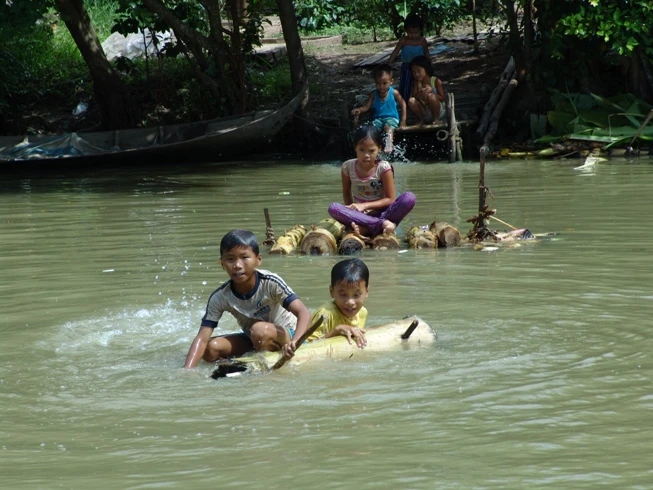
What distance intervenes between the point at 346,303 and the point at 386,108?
30.3ft


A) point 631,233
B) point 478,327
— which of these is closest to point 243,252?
point 478,327

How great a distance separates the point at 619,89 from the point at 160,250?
917 centimetres

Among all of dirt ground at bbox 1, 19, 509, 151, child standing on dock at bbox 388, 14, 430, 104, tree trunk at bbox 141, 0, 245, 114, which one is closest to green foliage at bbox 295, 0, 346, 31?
dirt ground at bbox 1, 19, 509, 151

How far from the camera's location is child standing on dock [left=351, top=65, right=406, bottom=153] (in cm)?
1405

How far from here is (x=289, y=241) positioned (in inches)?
334

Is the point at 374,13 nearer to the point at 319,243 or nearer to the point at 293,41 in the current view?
the point at 293,41

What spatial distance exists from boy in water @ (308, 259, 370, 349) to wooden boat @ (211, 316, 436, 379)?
6cm

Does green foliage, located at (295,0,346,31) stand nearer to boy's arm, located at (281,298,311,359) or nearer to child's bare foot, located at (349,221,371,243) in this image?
child's bare foot, located at (349,221,371,243)

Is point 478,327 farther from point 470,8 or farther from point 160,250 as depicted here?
point 470,8

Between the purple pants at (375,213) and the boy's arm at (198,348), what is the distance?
3.31m

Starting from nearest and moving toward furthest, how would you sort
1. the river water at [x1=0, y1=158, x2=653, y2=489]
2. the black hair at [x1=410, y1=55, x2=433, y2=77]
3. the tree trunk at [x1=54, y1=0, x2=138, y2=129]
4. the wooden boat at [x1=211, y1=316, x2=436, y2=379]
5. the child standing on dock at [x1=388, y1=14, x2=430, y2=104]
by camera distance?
1. the river water at [x1=0, y1=158, x2=653, y2=489]
2. the wooden boat at [x1=211, y1=316, x2=436, y2=379]
3. the black hair at [x1=410, y1=55, x2=433, y2=77]
4. the child standing on dock at [x1=388, y1=14, x2=430, y2=104]
5. the tree trunk at [x1=54, y1=0, x2=138, y2=129]

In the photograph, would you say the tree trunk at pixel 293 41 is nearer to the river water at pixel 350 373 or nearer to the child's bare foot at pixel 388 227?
the river water at pixel 350 373

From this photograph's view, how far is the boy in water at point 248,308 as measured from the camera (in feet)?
17.1

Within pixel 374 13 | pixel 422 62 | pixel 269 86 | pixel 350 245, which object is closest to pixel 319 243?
pixel 350 245
